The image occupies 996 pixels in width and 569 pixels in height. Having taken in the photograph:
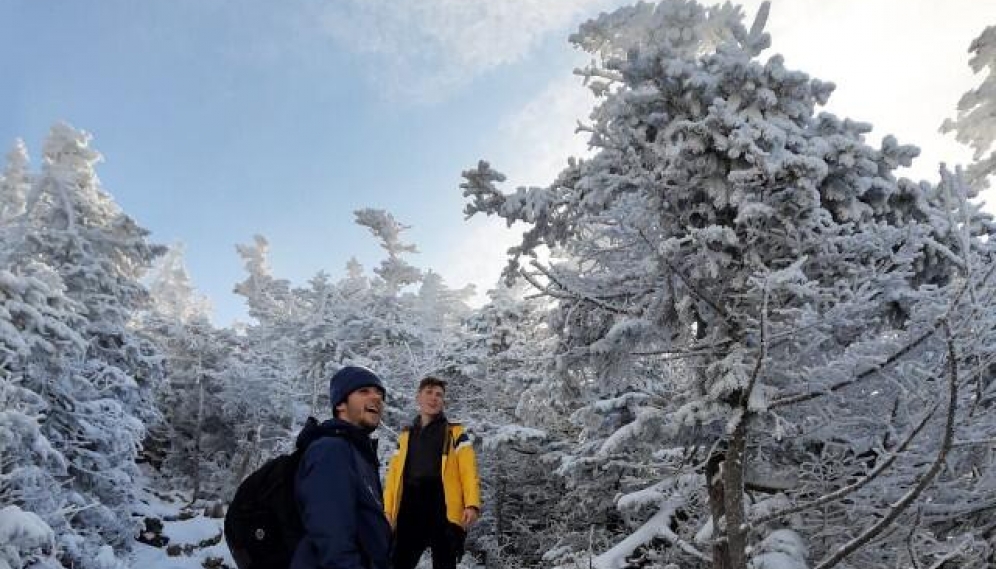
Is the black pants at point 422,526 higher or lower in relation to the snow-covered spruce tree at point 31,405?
lower

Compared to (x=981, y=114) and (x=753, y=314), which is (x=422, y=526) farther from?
(x=981, y=114)

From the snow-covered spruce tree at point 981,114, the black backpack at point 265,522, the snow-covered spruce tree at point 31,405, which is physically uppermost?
the snow-covered spruce tree at point 981,114

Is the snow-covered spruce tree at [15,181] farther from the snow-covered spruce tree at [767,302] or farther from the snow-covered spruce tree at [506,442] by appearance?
the snow-covered spruce tree at [767,302]

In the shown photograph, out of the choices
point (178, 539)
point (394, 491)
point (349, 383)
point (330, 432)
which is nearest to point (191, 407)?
point (178, 539)

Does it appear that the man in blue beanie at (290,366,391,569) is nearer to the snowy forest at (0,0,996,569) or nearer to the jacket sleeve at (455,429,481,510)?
the snowy forest at (0,0,996,569)

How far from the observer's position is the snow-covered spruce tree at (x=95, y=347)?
16.9 m

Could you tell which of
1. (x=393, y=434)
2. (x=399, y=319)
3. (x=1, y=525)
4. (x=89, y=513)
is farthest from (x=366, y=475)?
(x=399, y=319)

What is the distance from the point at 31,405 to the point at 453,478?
35.4 feet

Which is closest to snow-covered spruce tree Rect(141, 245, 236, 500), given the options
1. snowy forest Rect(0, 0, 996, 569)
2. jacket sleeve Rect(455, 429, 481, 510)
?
snowy forest Rect(0, 0, 996, 569)

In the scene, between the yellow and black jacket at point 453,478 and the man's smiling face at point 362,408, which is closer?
the man's smiling face at point 362,408

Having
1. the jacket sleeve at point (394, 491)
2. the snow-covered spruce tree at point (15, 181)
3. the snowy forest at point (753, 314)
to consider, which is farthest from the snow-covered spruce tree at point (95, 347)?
the snow-covered spruce tree at point (15, 181)

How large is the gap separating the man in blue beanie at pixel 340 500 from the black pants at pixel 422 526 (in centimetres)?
256

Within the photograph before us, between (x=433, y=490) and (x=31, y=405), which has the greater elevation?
(x=31, y=405)

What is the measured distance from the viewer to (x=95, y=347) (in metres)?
19.6
